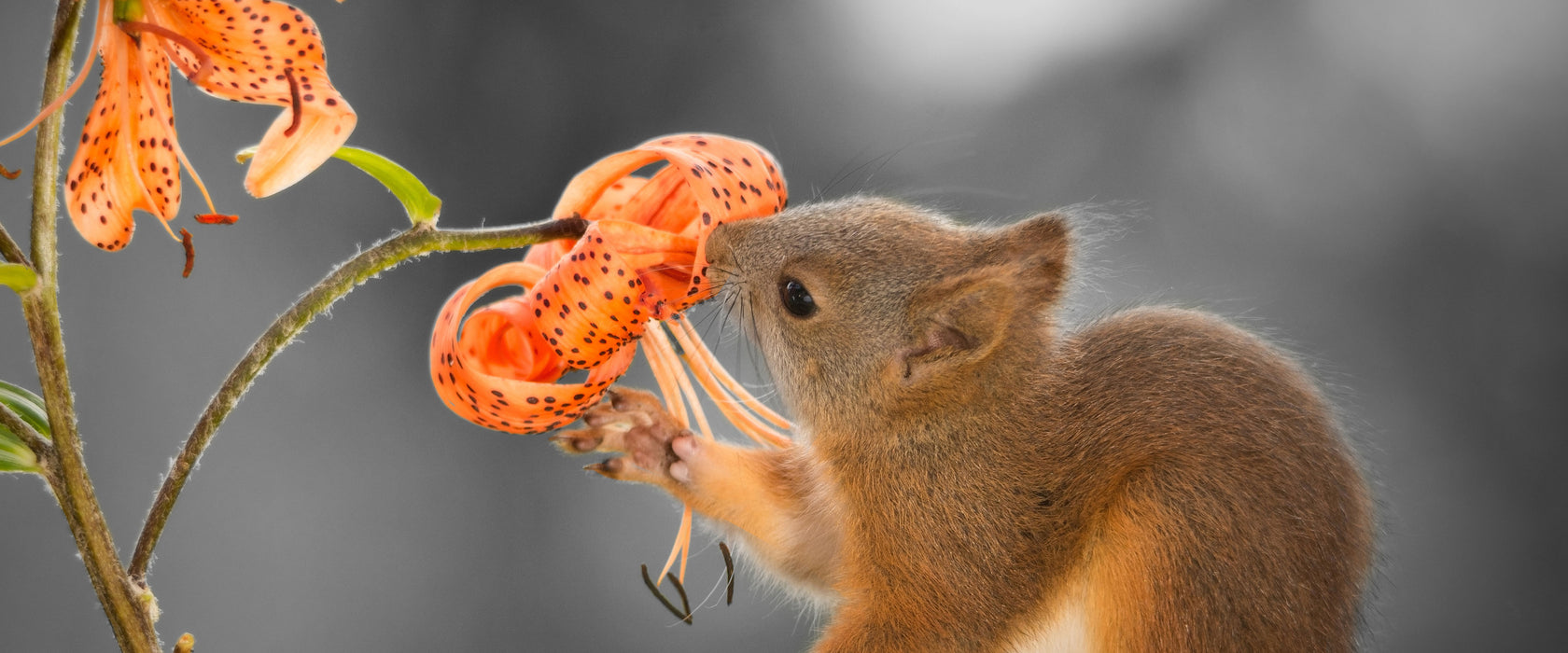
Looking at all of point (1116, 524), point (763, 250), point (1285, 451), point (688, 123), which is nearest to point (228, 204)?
point (688, 123)

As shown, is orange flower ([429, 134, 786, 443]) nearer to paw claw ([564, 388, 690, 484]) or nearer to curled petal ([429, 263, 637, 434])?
curled petal ([429, 263, 637, 434])

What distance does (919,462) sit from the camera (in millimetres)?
1665

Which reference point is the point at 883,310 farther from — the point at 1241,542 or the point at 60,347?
the point at 60,347

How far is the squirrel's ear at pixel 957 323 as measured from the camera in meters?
1.51

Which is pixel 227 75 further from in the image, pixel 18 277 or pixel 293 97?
pixel 18 277

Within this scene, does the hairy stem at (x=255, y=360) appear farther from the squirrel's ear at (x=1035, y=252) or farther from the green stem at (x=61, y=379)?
the squirrel's ear at (x=1035, y=252)

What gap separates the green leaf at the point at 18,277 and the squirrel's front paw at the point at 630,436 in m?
0.67

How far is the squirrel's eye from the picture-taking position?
5.17 ft

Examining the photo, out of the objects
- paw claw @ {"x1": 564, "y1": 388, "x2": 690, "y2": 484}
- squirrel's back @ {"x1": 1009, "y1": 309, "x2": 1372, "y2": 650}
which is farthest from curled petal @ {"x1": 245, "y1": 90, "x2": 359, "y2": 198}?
squirrel's back @ {"x1": 1009, "y1": 309, "x2": 1372, "y2": 650}

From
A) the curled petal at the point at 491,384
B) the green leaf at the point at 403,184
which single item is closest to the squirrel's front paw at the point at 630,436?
the curled petal at the point at 491,384

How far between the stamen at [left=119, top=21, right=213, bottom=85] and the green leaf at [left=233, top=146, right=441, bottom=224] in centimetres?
14

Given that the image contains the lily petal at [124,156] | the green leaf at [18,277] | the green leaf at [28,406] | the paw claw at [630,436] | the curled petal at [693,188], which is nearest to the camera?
the green leaf at [18,277]

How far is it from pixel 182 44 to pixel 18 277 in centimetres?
21

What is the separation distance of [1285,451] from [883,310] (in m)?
0.53
